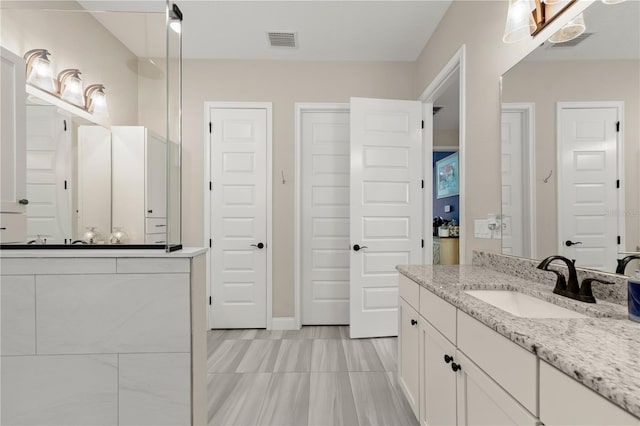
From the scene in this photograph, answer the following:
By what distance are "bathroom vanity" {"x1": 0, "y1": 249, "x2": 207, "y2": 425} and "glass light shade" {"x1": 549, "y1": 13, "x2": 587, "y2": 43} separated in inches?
75.3

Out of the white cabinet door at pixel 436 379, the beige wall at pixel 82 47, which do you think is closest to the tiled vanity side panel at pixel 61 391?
the beige wall at pixel 82 47

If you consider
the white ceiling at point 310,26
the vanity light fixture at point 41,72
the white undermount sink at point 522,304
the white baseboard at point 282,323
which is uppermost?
the white ceiling at point 310,26

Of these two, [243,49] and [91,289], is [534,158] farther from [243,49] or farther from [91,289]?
[243,49]

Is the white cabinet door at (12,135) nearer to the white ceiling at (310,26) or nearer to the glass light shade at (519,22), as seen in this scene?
the white ceiling at (310,26)

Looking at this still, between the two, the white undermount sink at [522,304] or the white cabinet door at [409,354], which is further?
the white cabinet door at [409,354]

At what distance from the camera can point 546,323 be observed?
877mm

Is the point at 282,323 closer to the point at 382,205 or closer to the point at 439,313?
the point at 382,205

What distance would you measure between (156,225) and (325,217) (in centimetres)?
216

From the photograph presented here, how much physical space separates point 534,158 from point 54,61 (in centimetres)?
238

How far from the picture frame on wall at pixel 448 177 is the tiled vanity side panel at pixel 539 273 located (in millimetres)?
3487

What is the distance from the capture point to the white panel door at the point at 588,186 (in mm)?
1166

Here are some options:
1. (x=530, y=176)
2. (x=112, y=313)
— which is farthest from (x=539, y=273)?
(x=112, y=313)

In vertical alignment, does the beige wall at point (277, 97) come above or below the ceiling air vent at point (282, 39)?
below

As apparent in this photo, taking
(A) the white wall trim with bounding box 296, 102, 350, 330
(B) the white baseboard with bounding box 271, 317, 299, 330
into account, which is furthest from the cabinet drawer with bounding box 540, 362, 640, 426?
(B) the white baseboard with bounding box 271, 317, 299, 330
